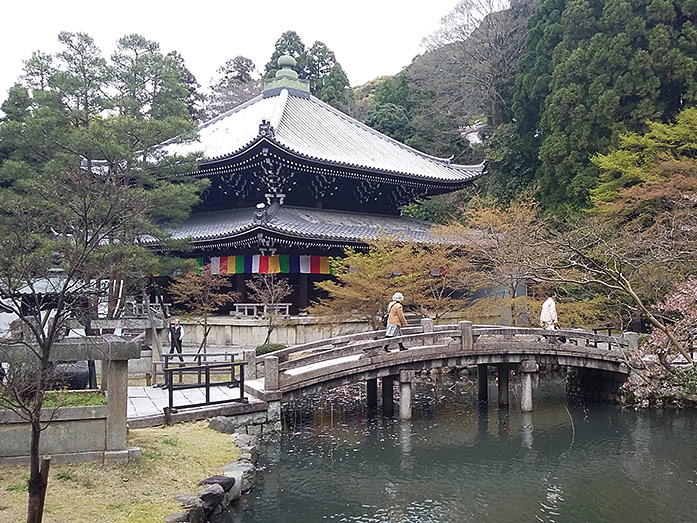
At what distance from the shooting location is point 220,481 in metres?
9.56

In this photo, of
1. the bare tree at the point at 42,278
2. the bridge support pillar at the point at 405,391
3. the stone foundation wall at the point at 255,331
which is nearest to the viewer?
the bare tree at the point at 42,278

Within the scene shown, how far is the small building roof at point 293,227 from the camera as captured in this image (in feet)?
78.6

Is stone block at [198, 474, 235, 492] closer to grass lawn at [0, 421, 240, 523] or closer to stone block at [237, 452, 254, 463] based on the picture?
grass lawn at [0, 421, 240, 523]

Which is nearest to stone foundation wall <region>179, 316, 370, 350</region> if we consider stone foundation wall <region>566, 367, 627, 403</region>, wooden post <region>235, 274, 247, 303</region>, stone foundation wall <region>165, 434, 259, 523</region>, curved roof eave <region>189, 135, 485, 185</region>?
wooden post <region>235, 274, 247, 303</region>

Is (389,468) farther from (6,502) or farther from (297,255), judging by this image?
(297,255)

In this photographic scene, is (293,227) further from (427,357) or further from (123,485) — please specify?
(123,485)

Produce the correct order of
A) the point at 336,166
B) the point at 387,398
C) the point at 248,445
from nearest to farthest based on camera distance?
the point at 248,445, the point at 387,398, the point at 336,166

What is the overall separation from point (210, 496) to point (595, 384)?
15083 millimetres

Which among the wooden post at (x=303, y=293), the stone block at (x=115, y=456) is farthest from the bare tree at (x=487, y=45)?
the stone block at (x=115, y=456)

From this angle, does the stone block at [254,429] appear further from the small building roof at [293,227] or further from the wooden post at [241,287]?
the wooden post at [241,287]

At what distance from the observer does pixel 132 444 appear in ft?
32.6

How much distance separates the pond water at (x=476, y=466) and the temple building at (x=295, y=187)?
813 cm

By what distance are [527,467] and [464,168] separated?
22.7 m

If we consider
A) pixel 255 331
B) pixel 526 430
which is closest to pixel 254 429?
pixel 526 430
